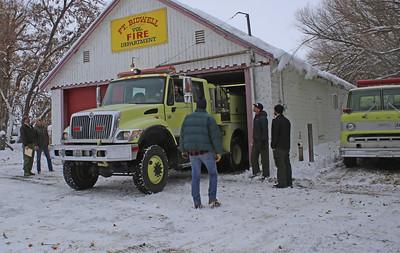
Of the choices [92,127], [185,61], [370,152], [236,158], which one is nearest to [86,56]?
[185,61]

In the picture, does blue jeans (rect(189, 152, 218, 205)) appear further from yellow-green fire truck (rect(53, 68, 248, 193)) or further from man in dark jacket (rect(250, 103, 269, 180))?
man in dark jacket (rect(250, 103, 269, 180))

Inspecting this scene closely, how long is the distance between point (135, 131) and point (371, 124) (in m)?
6.54

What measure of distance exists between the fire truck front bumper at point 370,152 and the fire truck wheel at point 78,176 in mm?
6667

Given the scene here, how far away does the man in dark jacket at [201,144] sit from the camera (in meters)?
7.63

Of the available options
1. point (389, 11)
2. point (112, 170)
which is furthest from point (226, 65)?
point (389, 11)

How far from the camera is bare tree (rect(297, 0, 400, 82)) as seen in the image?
21344 millimetres

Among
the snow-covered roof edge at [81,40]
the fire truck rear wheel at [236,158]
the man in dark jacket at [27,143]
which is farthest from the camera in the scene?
the snow-covered roof edge at [81,40]

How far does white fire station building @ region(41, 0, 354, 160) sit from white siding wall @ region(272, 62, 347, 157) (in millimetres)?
32

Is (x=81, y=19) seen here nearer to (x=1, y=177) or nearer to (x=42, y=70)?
(x=42, y=70)

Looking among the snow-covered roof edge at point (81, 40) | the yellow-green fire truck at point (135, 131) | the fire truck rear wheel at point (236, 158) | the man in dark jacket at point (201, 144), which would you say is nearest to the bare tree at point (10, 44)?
the snow-covered roof edge at point (81, 40)

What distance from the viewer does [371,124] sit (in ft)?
38.9

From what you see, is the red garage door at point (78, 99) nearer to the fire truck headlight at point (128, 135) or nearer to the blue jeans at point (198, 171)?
the fire truck headlight at point (128, 135)

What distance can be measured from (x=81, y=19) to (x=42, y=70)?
4.30m

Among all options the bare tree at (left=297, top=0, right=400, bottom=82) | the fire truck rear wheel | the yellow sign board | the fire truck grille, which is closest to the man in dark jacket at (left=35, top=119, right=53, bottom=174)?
the yellow sign board
